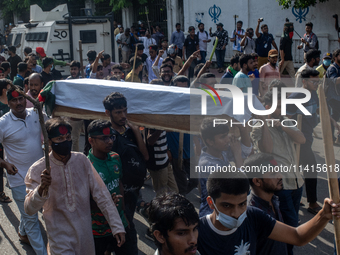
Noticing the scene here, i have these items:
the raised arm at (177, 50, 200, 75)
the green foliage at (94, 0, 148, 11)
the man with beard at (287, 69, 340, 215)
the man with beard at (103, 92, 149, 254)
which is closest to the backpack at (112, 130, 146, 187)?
the man with beard at (103, 92, 149, 254)

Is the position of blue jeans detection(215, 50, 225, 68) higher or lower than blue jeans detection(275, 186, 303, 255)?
higher

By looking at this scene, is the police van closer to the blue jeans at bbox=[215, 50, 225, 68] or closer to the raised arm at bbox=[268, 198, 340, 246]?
the blue jeans at bbox=[215, 50, 225, 68]

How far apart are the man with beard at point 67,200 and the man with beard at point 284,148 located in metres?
1.66

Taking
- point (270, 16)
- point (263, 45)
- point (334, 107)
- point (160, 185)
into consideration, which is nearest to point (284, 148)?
point (160, 185)

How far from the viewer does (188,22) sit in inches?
738

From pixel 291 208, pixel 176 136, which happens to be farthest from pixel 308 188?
pixel 176 136

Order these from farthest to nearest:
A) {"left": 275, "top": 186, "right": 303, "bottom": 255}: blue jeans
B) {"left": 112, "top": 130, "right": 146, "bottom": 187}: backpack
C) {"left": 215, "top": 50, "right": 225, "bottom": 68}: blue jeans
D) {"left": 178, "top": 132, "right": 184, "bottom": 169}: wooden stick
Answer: {"left": 215, "top": 50, "right": 225, "bottom": 68}: blue jeans → {"left": 178, "top": 132, "right": 184, "bottom": 169}: wooden stick → {"left": 275, "top": 186, "right": 303, "bottom": 255}: blue jeans → {"left": 112, "top": 130, "right": 146, "bottom": 187}: backpack

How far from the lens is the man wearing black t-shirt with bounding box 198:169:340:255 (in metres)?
2.39

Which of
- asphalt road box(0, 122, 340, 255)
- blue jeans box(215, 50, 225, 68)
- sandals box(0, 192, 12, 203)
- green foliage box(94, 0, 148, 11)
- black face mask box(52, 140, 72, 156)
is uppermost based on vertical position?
green foliage box(94, 0, 148, 11)

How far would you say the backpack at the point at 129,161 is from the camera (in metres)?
3.61

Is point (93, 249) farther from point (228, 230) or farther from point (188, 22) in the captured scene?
point (188, 22)

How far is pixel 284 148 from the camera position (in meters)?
4.06

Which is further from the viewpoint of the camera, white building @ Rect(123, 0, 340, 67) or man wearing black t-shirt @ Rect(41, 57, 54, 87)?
white building @ Rect(123, 0, 340, 67)

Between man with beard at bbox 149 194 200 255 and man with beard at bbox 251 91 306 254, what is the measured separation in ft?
6.22
